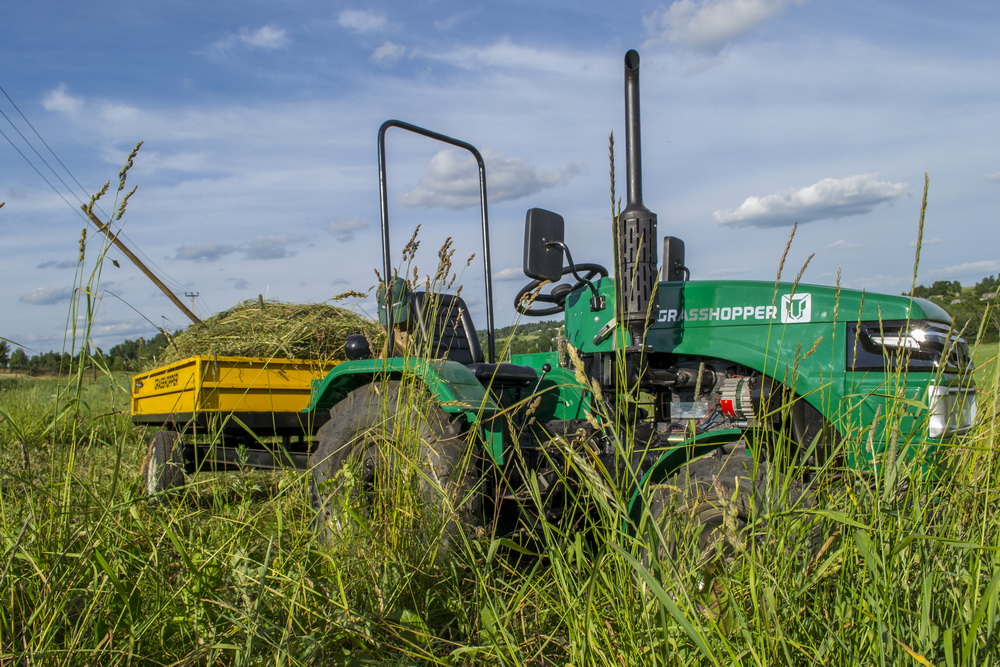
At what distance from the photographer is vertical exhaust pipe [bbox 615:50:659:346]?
2.76m

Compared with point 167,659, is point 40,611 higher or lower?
higher

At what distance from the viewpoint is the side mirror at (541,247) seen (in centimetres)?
279

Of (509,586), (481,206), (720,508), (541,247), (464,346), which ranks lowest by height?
(509,586)

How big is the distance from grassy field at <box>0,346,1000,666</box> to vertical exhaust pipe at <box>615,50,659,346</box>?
3.84 feet

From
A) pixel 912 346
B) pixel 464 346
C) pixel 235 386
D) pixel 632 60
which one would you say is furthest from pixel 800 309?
pixel 235 386

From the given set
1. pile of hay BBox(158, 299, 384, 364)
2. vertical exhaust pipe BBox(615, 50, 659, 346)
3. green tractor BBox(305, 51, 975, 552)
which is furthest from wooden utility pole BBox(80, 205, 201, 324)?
vertical exhaust pipe BBox(615, 50, 659, 346)

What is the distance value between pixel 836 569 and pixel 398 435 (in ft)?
3.83

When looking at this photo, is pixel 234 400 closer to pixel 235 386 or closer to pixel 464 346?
pixel 235 386

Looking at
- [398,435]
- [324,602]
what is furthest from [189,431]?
[324,602]

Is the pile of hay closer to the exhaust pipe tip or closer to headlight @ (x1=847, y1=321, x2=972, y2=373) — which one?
the exhaust pipe tip

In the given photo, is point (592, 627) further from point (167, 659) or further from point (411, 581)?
point (167, 659)

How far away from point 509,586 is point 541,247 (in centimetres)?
136

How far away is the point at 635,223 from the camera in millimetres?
2766

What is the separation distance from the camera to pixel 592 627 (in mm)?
1395
